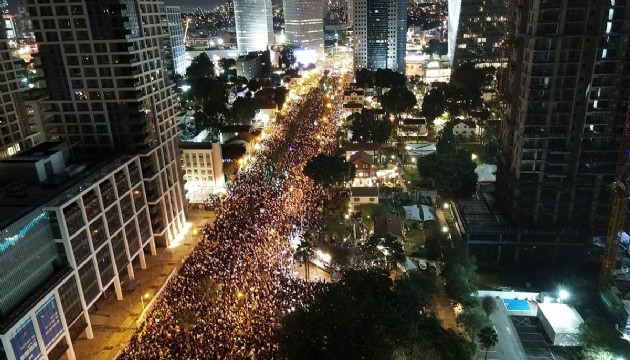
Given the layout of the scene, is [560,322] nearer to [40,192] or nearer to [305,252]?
[305,252]

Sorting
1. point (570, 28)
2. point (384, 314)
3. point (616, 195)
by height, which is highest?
A: point (570, 28)

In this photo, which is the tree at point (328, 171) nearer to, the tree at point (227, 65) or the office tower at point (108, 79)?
the office tower at point (108, 79)

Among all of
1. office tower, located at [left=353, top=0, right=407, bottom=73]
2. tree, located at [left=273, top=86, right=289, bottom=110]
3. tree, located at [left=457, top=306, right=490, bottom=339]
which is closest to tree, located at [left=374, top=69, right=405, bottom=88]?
tree, located at [left=273, top=86, right=289, bottom=110]

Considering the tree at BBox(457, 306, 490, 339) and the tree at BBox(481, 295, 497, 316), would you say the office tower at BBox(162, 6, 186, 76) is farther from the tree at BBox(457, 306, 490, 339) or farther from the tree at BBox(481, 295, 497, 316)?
the tree at BBox(457, 306, 490, 339)

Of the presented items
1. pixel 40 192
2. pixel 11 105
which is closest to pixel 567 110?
pixel 40 192

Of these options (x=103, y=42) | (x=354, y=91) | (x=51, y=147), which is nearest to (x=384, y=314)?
(x=51, y=147)

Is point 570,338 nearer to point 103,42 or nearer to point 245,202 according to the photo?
point 245,202
